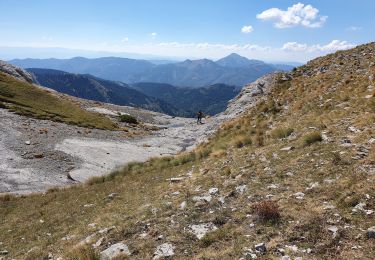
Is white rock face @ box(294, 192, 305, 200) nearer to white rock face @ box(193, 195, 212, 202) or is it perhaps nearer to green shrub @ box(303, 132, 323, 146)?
white rock face @ box(193, 195, 212, 202)

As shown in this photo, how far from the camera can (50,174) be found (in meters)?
32.4

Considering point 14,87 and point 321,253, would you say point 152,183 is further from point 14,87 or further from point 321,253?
point 14,87

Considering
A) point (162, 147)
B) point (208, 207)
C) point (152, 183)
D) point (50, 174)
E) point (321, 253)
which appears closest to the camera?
point (321, 253)

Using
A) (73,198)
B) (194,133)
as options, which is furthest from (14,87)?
(73,198)

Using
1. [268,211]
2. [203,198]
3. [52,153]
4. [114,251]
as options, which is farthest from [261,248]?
[52,153]

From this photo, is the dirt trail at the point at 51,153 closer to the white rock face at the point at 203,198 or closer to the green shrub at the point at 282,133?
the green shrub at the point at 282,133

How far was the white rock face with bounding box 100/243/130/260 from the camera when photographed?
10977mm

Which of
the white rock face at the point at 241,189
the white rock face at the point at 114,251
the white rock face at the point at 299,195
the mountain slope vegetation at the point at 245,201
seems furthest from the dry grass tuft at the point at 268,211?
the white rock face at the point at 114,251

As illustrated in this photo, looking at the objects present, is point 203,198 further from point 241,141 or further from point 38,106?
point 38,106

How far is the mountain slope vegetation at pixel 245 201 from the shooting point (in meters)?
9.65

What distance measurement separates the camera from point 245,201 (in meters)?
12.8

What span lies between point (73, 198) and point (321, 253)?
17.0 meters

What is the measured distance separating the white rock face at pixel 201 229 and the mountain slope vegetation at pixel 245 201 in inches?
2.7

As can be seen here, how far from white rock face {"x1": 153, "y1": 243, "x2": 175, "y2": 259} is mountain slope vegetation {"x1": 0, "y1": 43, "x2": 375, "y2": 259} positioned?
122 millimetres
